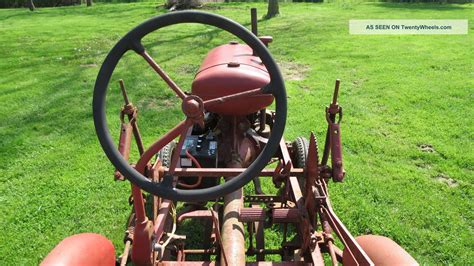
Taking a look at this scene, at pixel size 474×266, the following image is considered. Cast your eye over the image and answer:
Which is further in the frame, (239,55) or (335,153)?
(239,55)

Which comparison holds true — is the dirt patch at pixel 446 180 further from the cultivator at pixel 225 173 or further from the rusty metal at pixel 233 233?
the rusty metal at pixel 233 233

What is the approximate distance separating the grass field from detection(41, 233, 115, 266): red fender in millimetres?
872

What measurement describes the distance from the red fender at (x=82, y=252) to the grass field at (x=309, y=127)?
34.3 inches

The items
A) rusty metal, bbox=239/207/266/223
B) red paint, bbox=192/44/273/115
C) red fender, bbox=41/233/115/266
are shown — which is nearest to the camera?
red fender, bbox=41/233/115/266

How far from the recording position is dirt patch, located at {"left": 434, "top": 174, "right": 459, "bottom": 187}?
3677 millimetres

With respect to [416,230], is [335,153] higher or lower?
higher

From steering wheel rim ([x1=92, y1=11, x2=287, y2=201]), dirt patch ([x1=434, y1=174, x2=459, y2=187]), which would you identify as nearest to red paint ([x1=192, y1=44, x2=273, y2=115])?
steering wheel rim ([x1=92, y1=11, x2=287, y2=201])

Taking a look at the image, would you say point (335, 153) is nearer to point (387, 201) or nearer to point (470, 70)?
point (387, 201)

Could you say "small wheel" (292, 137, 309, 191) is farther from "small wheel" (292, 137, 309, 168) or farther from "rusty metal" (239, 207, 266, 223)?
"rusty metal" (239, 207, 266, 223)

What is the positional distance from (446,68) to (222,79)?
6.05m

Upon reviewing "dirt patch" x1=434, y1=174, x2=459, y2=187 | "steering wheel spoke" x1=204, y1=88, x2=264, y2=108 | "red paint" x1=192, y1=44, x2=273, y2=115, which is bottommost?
"dirt patch" x1=434, y1=174, x2=459, y2=187

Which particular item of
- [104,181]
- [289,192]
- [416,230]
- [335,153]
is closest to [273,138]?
[335,153]

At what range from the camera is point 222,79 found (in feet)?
8.21

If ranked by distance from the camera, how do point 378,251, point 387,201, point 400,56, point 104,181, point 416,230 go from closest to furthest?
point 378,251 → point 416,230 → point 387,201 → point 104,181 → point 400,56
